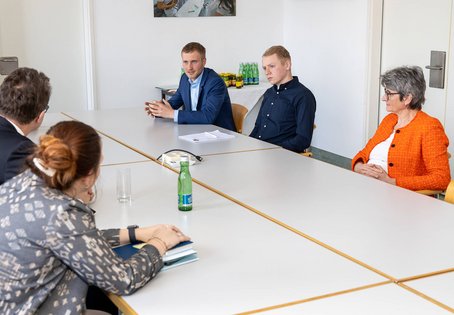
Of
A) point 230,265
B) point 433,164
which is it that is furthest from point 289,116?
point 230,265

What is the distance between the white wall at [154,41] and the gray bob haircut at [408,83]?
11.9 ft

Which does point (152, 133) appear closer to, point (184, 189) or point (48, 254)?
point (184, 189)

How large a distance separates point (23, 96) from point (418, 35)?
12.5ft

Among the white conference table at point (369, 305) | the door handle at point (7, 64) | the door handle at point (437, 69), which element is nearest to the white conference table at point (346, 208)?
the white conference table at point (369, 305)

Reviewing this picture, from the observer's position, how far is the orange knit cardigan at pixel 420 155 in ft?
12.0

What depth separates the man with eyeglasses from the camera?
2.91 m

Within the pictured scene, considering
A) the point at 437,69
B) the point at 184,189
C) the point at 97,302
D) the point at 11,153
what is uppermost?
the point at 437,69

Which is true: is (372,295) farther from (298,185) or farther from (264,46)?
(264,46)

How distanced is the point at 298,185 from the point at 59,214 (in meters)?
1.53

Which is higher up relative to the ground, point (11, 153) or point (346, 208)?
point (11, 153)

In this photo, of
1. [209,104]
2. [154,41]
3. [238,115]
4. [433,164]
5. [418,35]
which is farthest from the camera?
[154,41]

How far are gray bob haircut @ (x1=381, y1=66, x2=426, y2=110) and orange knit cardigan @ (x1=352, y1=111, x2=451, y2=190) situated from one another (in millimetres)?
89

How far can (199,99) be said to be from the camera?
5184 mm

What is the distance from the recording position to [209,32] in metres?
7.30
